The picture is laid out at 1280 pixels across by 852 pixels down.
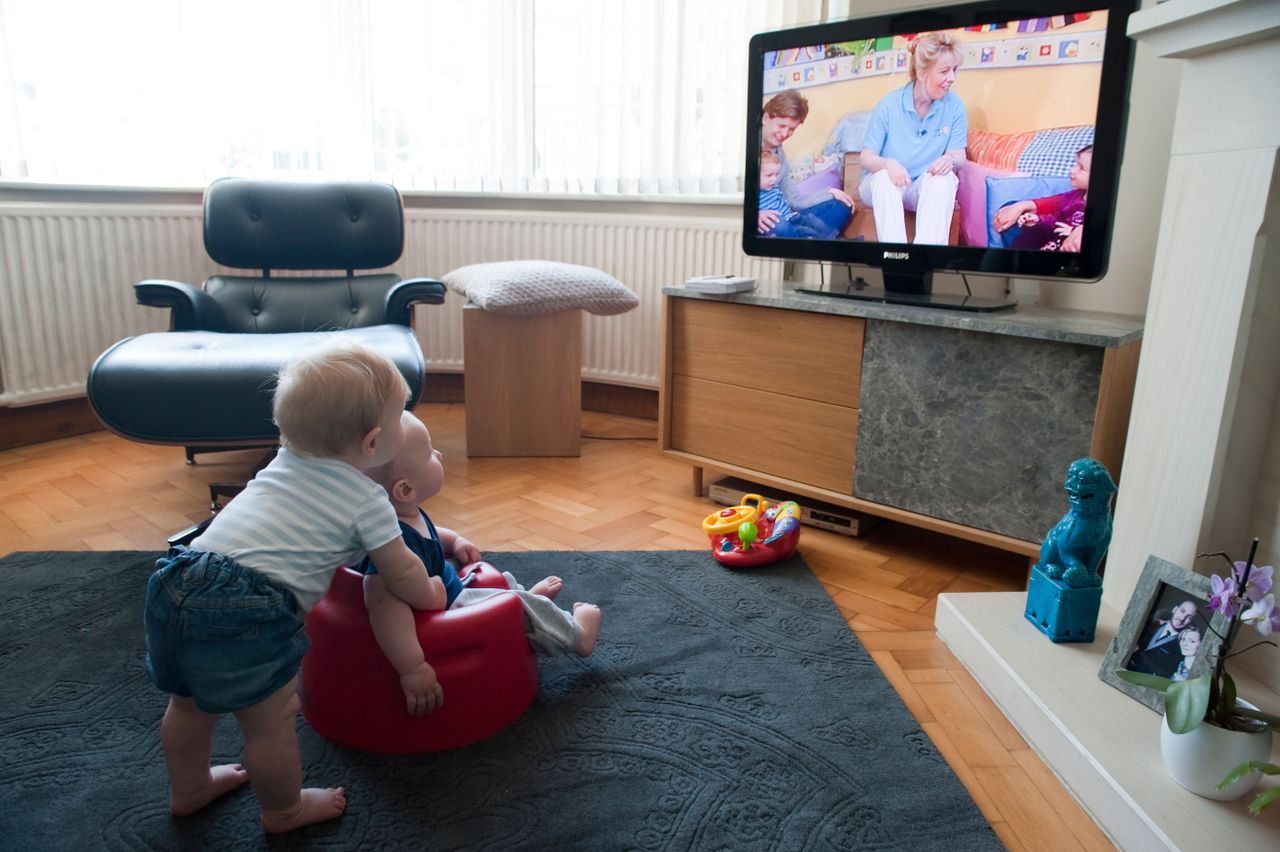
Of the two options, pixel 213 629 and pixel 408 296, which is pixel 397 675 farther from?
pixel 408 296

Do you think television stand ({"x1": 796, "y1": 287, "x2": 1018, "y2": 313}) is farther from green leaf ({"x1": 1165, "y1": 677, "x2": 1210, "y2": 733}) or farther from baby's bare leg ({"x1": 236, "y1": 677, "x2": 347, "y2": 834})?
baby's bare leg ({"x1": 236, "y1": 677, "x2": 347, "y2": 834})

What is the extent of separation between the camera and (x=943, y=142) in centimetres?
213

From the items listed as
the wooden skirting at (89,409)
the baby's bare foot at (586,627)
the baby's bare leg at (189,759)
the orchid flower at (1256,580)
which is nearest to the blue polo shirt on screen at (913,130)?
the orchid flower at (1256,580)

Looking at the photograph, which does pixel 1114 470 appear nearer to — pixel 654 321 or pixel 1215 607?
pixel 1215 607

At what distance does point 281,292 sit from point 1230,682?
264cm

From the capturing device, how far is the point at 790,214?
8.06 feet

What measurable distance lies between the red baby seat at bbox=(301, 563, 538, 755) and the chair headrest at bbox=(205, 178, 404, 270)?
5.85ft

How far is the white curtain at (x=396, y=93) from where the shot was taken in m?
2.93

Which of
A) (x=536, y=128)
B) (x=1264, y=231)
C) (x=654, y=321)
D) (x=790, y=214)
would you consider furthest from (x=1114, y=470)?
(x=536, y=128)

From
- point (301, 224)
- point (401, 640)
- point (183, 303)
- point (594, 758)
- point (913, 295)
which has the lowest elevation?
point (594, 758)

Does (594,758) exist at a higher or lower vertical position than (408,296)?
lower

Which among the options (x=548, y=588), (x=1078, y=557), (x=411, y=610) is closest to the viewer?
(x=411, y=610)

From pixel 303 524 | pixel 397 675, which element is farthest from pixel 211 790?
pixel 303 524

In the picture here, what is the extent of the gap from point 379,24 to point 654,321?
58.7 inches
